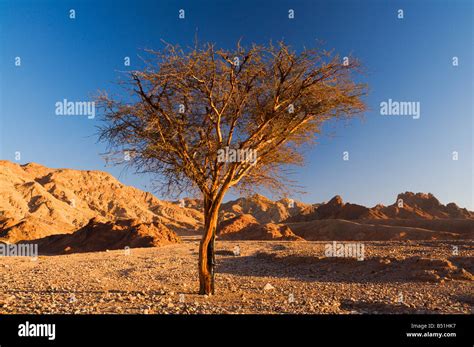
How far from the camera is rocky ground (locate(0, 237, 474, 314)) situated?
977cm

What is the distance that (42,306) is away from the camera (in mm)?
9320

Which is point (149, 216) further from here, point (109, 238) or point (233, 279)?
point (233, 279)

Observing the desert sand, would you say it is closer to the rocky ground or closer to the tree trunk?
the rocky ground

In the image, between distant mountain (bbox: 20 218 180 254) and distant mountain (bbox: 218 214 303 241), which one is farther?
Result: distant mountain (bbox: 218 214 303 241)

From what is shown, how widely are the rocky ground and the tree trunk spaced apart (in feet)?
1.40

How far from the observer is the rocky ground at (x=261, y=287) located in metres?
9.77

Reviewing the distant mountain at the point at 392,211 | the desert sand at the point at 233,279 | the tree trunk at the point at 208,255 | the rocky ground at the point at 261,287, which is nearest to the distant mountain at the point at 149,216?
the distant mountain at the point at 392,211

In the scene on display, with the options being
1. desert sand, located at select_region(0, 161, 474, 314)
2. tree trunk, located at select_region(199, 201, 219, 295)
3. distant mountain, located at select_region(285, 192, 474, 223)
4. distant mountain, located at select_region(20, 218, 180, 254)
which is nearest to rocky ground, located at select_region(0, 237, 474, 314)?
desert sand, located at select_region(0, 161, 474, 314)

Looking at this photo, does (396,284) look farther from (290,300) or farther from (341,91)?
(341,91)

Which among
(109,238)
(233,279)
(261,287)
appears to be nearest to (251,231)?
(109,238)

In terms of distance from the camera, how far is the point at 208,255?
12.5 meters

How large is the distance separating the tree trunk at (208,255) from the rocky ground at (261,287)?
425 millimetres

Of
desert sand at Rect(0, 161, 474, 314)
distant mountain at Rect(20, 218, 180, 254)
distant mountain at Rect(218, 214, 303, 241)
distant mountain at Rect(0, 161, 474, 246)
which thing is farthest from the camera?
distant mountain at Rect(218, 214, 303, 241)

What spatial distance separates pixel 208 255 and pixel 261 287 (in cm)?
286
